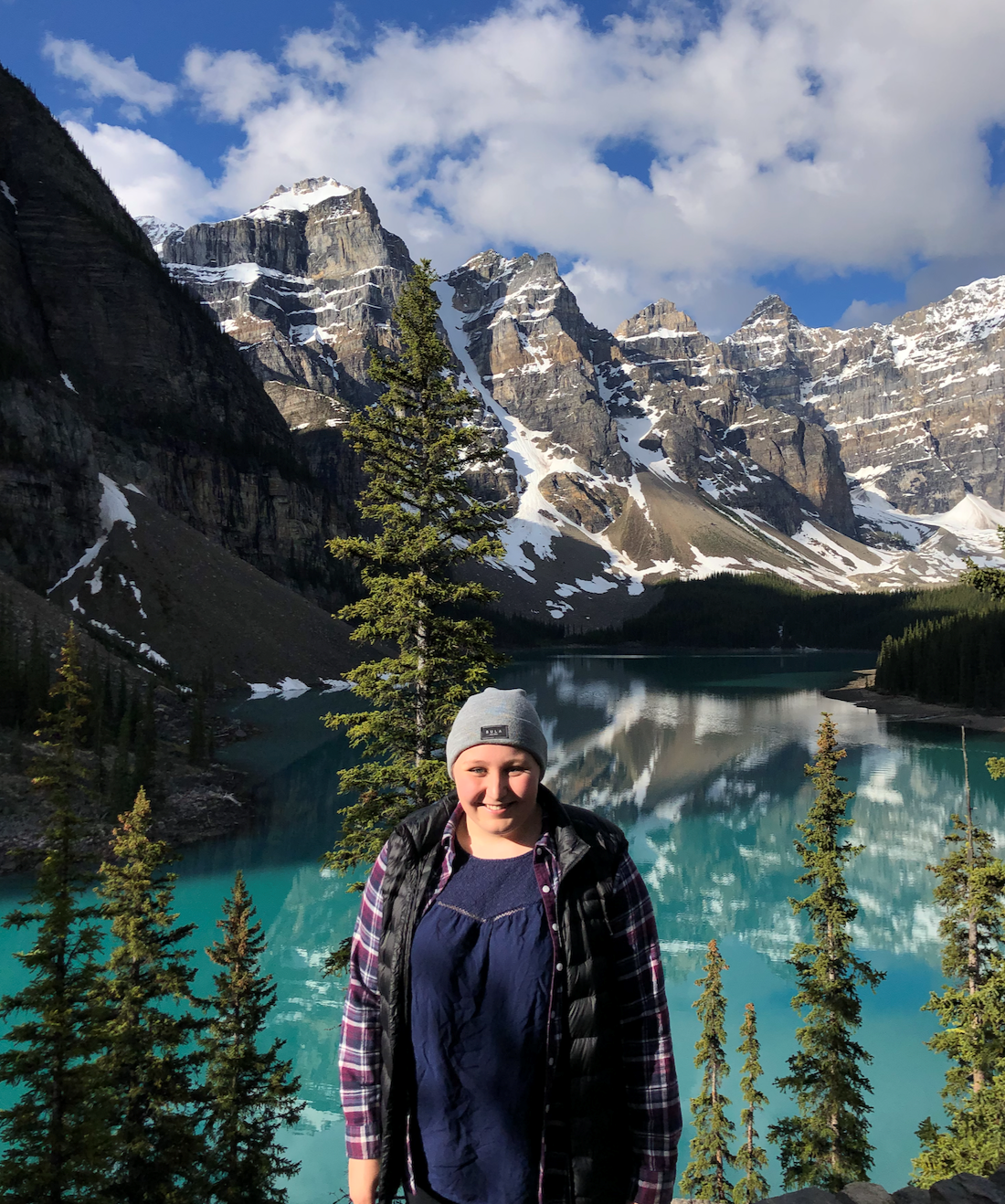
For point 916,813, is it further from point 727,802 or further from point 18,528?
point 18,528

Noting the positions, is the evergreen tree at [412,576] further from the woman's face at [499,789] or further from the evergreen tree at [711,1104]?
the woman's face at [499,789]

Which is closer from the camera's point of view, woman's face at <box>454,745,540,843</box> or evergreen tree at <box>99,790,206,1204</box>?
woman's face at <box>454,745,540,843</box>

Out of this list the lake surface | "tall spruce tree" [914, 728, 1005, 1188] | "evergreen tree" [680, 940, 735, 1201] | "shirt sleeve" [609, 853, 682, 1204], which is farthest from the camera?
the lake surface

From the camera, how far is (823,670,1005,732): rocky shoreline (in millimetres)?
68188

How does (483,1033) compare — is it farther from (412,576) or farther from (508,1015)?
(412,576)

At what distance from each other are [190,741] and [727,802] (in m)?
31.7

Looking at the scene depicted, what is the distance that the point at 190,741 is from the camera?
42.6m

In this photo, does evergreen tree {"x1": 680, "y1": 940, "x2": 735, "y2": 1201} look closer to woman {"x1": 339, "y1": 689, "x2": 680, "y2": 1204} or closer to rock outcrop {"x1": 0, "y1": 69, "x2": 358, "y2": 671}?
woman {"x1": 339, "y1": 689, "x2": 680, "y2": 1204}

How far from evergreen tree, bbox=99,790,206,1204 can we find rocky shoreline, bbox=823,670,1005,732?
201 feet

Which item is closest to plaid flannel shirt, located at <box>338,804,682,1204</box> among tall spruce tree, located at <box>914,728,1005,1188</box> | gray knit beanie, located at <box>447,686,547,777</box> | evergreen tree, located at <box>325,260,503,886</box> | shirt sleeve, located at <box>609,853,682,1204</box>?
shirt sleeve, located at <box>609,853,682,1204</box>

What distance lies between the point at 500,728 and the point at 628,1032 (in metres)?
1.33

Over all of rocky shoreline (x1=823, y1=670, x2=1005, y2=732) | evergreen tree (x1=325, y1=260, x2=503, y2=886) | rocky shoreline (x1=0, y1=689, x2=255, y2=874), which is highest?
rocky shoreline (x1=823, y1=670, x2=1005, y2=732)

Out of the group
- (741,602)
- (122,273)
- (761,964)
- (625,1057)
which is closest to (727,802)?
(761,964)

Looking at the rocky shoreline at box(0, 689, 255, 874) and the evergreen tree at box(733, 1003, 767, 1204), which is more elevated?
the rocky shoreline at box(0, 689, 255, 874)
